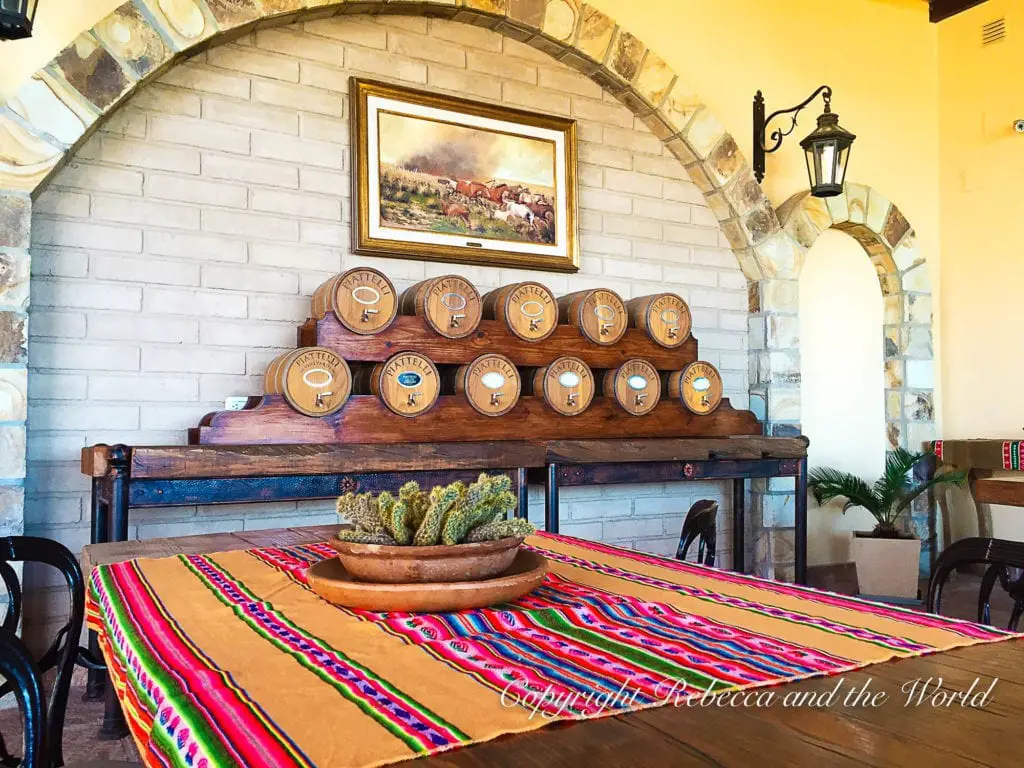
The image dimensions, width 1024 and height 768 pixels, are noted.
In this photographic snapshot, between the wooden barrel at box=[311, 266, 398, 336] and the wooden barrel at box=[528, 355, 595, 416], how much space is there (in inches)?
29.2

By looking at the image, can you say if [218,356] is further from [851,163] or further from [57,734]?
[851,163]

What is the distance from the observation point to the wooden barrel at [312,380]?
321 cm

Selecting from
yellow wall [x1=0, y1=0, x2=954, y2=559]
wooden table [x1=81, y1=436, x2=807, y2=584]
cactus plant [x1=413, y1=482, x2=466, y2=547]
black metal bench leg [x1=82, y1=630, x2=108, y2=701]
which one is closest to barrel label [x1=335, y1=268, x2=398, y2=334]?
wooden table [x1=81, y1=436, x2=807, y2=584]

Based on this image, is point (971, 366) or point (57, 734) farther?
point (971, 366)

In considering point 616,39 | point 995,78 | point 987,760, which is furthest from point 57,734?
point 995,78

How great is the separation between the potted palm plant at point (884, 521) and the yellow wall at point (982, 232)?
570 mm

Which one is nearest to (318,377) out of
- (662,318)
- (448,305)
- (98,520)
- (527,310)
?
(448,305)

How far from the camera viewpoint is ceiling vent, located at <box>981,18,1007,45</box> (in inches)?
207

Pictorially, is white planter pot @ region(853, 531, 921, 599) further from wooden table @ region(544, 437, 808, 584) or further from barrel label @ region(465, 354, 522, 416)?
barrel label @ region(465, 354, 522, 416)

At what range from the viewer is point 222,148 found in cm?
361

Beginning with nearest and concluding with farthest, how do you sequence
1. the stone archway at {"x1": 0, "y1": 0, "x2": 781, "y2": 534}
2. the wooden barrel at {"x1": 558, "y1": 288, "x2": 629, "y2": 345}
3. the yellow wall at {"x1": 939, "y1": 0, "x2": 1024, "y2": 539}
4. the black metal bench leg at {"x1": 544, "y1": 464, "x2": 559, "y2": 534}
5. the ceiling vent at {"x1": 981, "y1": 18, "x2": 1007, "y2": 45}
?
the stone archway at {"x1": 0, "y1": 0, "x2": 781, "y2": 534}, the black metal bench leg at {"x1": 544, "y1": 464, "x2": 559, "y2": 534}, the wooden barrel at {"x1": 558, "y1": 288, "x2": 629, "y2": 345}, the yellow wall at {"x1": 939, "y1": 0, "x2": 1024, "y2": 539}, the ceiling vent at {"x1": 981, "y1": 18, "x2": 1007, "y2": 45}

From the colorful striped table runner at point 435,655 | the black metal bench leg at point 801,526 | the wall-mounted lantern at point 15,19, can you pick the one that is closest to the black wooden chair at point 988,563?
the colorful striped table runner at point 435,655

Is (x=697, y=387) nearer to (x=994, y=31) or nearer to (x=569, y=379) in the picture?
(x=569, y=379)

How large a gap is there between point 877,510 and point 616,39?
284 centimetres
